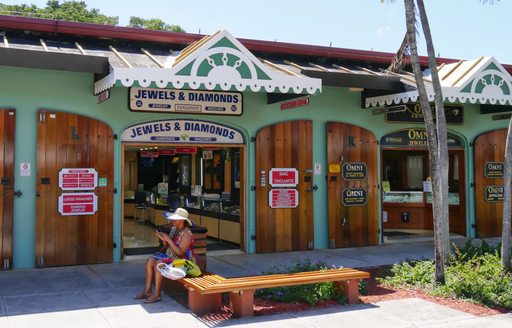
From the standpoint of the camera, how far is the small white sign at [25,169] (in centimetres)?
909

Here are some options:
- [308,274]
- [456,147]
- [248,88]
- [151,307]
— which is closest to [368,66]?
[456,147]

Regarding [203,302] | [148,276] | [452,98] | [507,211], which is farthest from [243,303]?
[452,98]

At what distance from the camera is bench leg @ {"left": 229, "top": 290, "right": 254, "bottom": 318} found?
250 inches

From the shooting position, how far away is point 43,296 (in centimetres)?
719

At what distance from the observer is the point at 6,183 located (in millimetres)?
8938

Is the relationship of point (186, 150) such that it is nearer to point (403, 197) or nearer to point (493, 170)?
point (403, 197)

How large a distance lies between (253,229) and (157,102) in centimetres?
324

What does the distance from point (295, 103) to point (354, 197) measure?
2825 mm

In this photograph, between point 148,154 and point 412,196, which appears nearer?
point 412,196

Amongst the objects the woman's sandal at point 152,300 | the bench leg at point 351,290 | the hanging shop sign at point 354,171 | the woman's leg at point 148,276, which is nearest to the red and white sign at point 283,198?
the hanging shop sign at point 354,171

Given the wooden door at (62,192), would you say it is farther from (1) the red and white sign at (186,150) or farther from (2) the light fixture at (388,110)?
(2) the light fixture at (388,110)

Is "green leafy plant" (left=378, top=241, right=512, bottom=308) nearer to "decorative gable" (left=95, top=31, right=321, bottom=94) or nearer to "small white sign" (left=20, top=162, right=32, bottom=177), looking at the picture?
"decorative gable" (left=95, top=31, right=321, bottom=94)

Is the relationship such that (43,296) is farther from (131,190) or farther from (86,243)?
(131,190)

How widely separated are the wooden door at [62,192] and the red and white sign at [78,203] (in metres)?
0.07
